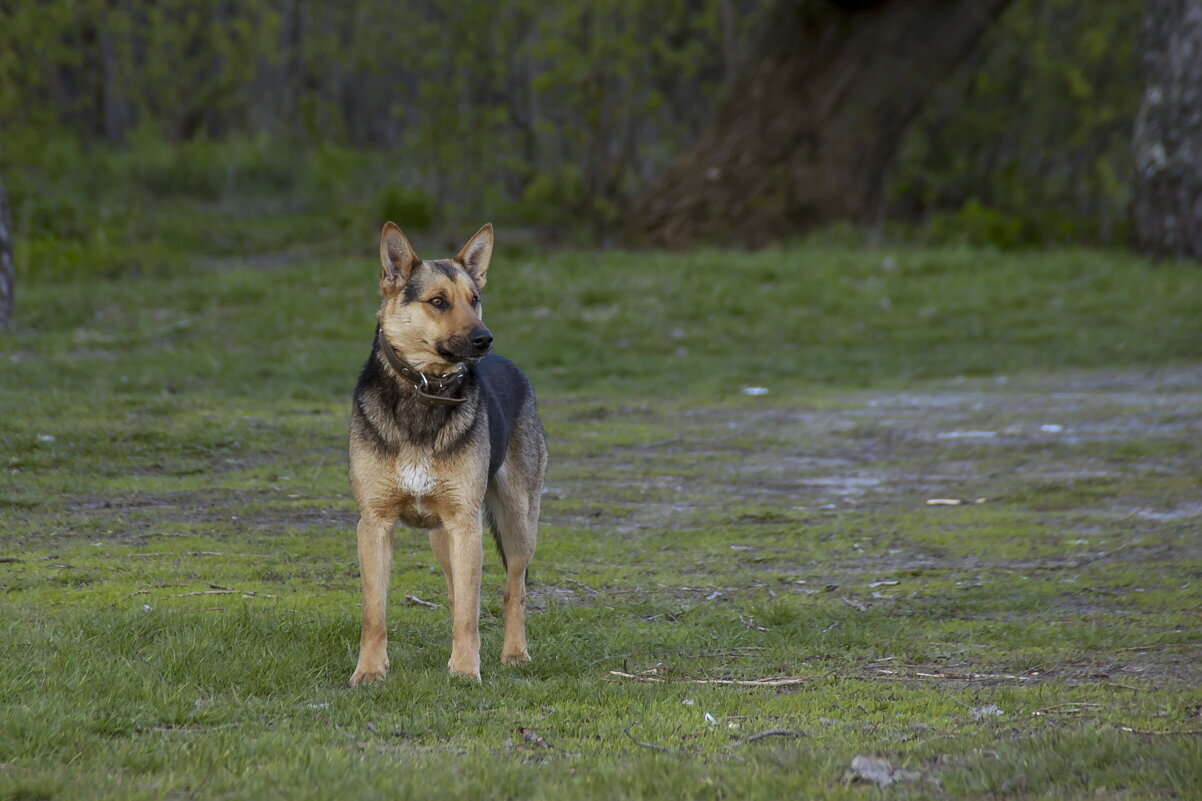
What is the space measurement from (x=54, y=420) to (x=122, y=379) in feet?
7.10

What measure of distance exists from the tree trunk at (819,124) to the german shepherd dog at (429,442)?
15.6 metres

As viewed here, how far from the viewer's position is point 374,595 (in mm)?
5496

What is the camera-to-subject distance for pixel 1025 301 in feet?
58.4

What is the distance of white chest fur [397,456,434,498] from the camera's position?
5.55 metres

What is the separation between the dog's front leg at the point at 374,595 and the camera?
539 centimetres

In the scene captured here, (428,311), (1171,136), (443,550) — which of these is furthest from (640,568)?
(1171,136)

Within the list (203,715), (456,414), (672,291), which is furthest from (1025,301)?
(203,715)

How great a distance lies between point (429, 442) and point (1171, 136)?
17.5 m

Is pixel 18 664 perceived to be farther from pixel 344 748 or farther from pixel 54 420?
pixel 54 420

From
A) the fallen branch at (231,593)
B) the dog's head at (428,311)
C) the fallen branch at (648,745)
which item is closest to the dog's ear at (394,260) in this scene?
the dog's head at (428,311)

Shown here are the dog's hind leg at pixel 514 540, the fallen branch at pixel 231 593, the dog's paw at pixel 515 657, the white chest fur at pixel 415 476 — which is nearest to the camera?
the white chest fur at pixel 415 476

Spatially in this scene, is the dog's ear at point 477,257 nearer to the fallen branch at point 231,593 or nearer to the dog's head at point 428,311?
the dog's head at point 428,311

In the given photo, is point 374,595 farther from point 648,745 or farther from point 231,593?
point 648,745

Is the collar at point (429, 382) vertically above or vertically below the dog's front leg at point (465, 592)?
above
